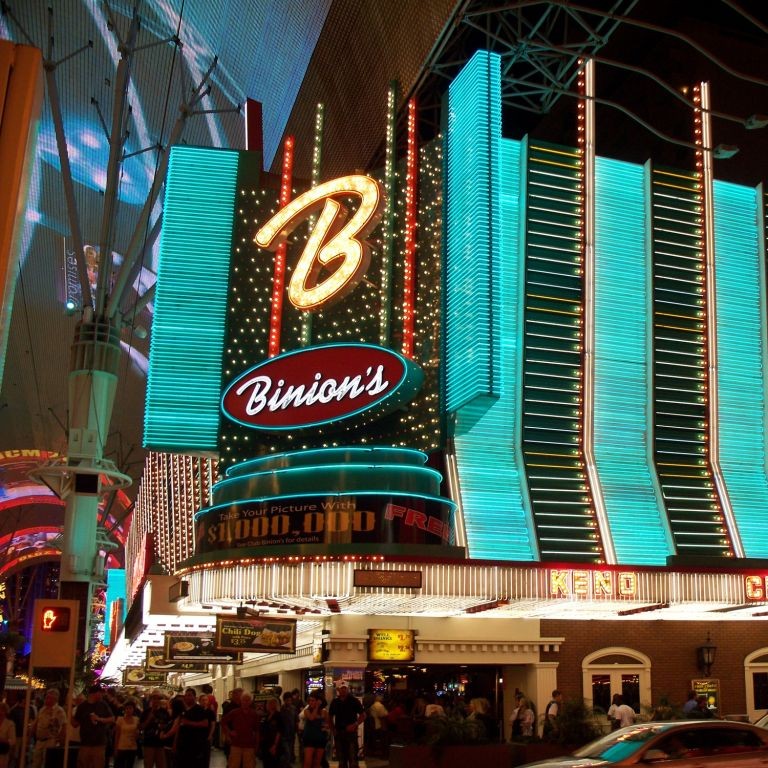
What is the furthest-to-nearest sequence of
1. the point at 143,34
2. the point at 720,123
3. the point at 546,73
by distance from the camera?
1. the point at 143,34
2. the point at 720,123
3. the point at 546,73

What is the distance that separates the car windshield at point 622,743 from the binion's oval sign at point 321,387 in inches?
398

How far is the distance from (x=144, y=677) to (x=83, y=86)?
25.4 m

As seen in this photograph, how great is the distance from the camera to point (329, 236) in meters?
25.4

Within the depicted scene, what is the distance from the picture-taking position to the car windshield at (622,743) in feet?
40.7

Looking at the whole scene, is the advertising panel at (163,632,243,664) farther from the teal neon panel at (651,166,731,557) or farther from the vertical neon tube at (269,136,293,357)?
the teal neon panel at (651,166,731,557)

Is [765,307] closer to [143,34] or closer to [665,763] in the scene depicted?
[665,763]

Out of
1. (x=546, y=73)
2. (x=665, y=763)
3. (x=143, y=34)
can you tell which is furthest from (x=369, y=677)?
(x=143, y=34)

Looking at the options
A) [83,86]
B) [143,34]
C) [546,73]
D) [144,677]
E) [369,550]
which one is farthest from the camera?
[144,677]

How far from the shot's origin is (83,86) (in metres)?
38.8

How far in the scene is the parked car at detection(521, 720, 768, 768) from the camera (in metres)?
12.2

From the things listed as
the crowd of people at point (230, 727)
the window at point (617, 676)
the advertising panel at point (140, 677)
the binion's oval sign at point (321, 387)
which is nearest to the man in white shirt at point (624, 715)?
the crowd of people at point (230, 727)

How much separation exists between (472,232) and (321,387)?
16.5 ft

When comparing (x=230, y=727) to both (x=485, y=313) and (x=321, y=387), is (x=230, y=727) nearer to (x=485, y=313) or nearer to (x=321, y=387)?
(x=321, y=387)

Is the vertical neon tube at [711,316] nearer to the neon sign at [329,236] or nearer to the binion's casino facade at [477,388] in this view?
the binion's casino facade at [477,388]
